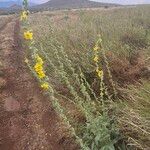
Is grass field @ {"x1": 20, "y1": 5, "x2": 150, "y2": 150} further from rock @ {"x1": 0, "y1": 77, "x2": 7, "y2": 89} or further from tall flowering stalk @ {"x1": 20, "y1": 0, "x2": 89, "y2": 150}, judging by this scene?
rock @ {"x1": 0, "y1": 77, "x2": 7, "y2": 89}

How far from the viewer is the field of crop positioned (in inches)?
214

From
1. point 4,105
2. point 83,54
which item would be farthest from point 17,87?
point 83,54

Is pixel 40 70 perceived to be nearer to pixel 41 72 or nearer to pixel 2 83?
pixel 41 72

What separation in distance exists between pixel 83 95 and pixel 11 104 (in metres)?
2.23

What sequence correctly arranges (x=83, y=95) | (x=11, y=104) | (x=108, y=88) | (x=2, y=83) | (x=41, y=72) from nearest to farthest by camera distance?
(x=41, y=72) < (x=108, y=88) < (x=83, y=95) < (x=11, y=104) < (x=2, y=83)

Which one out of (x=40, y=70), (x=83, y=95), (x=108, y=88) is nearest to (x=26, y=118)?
(x=83, y=95)

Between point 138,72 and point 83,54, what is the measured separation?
1338 mm

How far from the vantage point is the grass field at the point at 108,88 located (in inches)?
218

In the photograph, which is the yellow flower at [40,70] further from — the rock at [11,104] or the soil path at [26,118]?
the rock at [11,104]

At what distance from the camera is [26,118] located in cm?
781

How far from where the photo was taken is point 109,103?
6.41 m

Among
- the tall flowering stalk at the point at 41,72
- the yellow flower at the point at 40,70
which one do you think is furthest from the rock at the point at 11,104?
the yellow flower at the point at 40,70

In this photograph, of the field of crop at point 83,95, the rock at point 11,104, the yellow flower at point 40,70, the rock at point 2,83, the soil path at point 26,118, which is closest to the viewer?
the yellow flower at point 40,70

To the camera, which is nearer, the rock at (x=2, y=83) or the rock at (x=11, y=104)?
the rock at (x=11, y=104)
